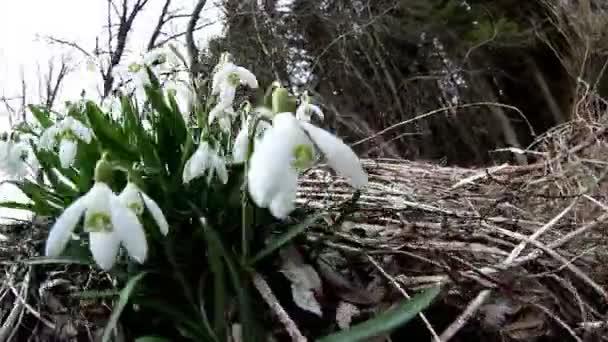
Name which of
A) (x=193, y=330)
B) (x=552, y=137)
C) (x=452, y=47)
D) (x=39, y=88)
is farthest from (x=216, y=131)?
(x=452, y=47)

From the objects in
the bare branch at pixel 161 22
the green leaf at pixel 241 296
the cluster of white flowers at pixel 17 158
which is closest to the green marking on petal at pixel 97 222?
the green leaf at pixel 241 296

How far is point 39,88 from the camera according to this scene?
2037 mm

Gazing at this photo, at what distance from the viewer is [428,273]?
622 mm

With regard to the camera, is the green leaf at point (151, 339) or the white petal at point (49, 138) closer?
the green leaf at point (151, 339)

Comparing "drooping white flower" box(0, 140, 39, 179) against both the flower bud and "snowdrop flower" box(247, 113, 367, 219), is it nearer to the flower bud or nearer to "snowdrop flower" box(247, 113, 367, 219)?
the flower bud

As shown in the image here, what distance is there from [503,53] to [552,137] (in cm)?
214

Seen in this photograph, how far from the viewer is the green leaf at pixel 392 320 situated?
490 millimetres

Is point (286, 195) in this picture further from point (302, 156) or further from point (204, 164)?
point (204, 164)

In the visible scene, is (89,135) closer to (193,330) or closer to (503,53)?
(193,330)

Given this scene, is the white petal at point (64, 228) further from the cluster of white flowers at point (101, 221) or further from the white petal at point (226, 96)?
the white petal at point (226, 96)

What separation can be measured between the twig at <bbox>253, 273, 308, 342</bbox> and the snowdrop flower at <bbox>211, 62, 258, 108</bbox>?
20cm

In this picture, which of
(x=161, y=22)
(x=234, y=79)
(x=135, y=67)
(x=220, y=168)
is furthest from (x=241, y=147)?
(x=161, y=22)

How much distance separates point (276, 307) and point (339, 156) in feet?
0.71

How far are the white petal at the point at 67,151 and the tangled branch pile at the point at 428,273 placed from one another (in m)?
0.12
